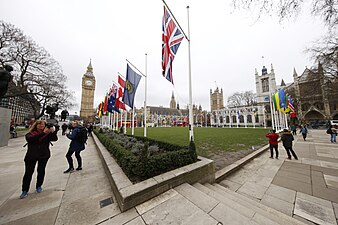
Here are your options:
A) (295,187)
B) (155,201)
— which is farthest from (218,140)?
(155,201)

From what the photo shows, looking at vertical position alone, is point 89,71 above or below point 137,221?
above

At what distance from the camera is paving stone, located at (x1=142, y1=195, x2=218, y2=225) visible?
6.35 ft

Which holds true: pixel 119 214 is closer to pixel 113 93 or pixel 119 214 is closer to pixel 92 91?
pixel 113 93

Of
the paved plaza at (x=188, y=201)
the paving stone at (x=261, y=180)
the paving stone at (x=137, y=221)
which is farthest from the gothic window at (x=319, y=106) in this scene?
the paving stone at (x=137, y=221)

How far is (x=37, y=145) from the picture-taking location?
317 centimetres

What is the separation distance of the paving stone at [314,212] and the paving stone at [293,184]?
707mm

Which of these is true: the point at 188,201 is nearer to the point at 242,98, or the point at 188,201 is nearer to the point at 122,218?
the point at 122,218

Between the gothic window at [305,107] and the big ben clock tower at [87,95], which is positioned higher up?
the big ben clock tower at [87,95]

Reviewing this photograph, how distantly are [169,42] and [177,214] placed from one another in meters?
5.66

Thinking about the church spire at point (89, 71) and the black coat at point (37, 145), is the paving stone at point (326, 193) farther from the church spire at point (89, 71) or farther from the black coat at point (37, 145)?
the church spire at point (89, 71)

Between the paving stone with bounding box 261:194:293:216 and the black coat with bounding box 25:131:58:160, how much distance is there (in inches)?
235

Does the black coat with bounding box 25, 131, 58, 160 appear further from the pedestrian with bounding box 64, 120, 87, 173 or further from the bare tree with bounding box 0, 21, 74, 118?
the bare tree with bounding box 0, 21, 74, 118

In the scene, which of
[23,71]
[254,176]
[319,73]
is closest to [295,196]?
[254,176]

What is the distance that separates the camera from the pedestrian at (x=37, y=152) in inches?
118
